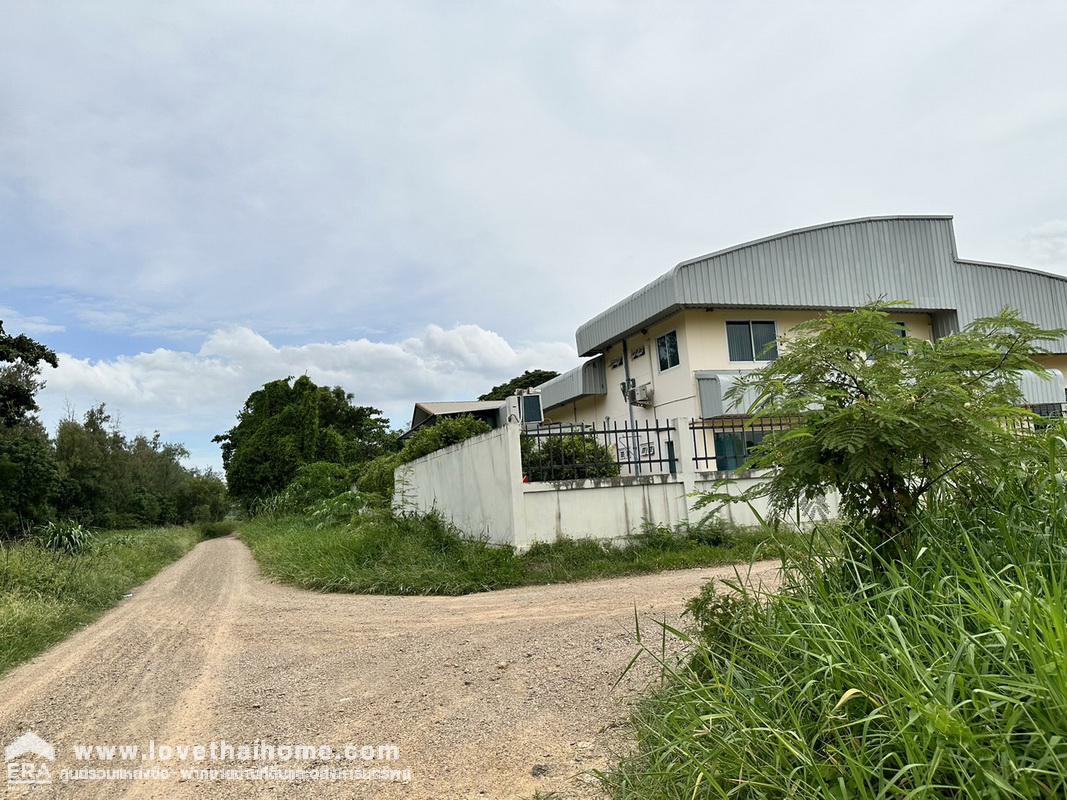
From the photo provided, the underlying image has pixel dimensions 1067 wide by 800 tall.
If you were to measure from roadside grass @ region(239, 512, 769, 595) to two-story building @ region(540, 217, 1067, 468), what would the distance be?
8056mm

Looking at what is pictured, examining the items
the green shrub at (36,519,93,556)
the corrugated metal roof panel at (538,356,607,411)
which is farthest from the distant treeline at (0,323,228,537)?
the corrugated metal roof panel at (538,356,607,411)

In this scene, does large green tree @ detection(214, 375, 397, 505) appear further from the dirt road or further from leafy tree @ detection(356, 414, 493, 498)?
the dirt road

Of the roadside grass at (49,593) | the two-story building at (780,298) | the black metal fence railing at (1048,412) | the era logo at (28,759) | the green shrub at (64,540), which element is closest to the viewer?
the black metal fence railing at (1048,412)

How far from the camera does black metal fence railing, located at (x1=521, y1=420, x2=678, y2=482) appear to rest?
10.8 metres

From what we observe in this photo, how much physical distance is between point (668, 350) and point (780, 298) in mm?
3206

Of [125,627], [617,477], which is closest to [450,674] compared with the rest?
[125,627]

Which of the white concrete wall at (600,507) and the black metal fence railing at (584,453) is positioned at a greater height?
the black metal fence railing at (584,453)

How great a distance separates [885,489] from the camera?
357 cm

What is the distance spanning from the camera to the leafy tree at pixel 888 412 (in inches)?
130

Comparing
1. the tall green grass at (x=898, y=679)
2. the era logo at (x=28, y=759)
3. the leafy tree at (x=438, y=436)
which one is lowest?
the era logo at (x=28, y=759)

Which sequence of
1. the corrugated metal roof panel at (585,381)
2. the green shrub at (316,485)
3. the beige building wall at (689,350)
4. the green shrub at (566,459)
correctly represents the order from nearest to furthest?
the green shrub at (566,459)
the beige building wall at (689,350)
the corrugated metal roof panel at (585,381)
the green shrub at (316,485)

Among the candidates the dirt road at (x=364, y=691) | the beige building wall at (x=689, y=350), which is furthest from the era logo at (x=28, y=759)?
the beige building wall at (x=689, y=350)

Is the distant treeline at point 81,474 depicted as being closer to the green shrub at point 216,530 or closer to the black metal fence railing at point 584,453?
the green shrub at point 216,530

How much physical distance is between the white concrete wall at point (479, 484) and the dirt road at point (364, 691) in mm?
1873
